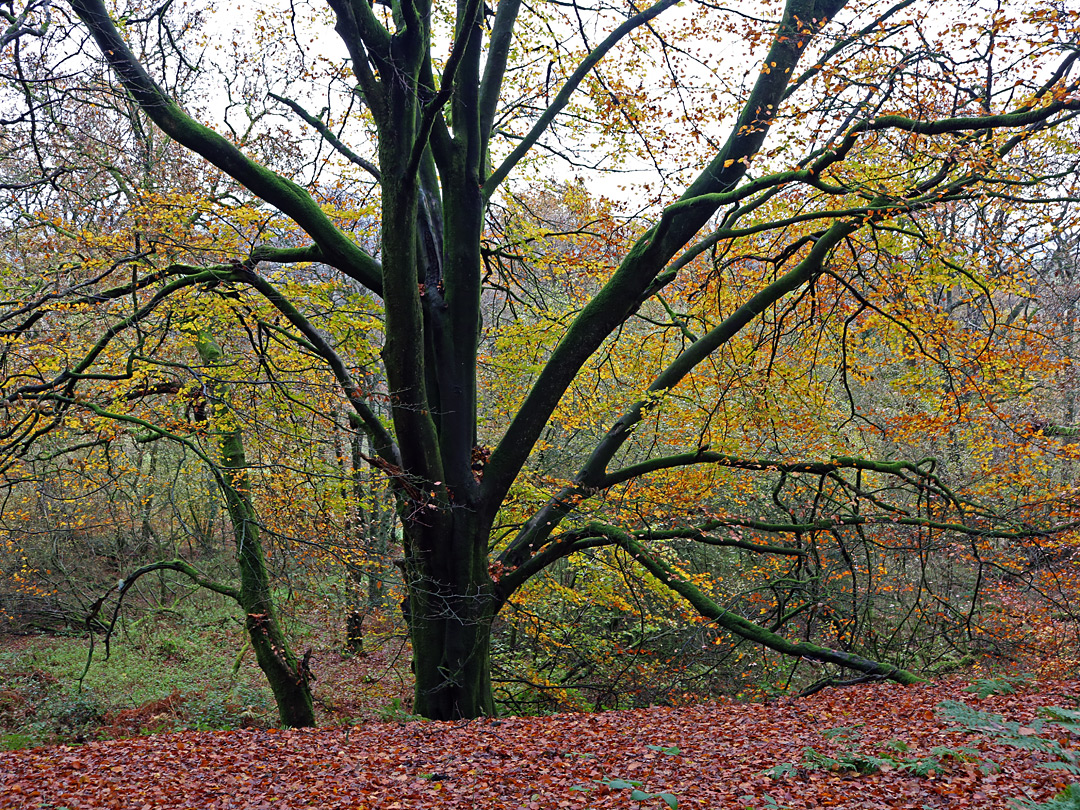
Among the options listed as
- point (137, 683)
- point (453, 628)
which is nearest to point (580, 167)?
point (453, 628)

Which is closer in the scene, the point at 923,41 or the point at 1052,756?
the point at 1052,756

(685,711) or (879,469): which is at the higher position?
(879,469)

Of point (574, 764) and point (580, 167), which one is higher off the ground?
point (580, 167)

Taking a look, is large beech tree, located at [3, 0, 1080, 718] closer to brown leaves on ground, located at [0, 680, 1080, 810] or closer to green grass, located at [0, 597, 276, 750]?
brown leaves on ground, located at [0, 680, 1080, 810]

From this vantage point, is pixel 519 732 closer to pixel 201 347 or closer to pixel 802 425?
pixel 802 425

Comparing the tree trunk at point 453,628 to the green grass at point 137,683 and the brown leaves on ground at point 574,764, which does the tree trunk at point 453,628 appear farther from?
the green grass at point 137,683

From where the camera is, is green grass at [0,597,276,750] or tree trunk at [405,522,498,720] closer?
tree trunk at [405,522,498,720]

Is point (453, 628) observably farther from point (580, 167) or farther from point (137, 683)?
point (137, 683)

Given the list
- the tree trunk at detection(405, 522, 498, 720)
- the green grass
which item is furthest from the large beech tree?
the green grass

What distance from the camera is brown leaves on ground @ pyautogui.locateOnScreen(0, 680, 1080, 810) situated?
3.96m

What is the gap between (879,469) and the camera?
701 cm

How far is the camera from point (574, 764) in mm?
4969

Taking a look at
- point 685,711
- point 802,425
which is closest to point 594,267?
point 802,425

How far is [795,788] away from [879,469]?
382cm
